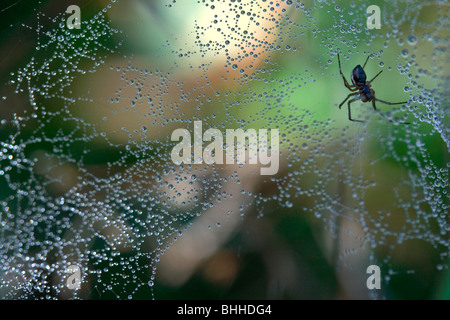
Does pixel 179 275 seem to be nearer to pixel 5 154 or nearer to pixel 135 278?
pixel 135 278

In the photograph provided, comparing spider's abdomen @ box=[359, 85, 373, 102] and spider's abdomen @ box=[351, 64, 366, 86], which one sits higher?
spider's abdomen @ box=[351, 64, 366, 86]

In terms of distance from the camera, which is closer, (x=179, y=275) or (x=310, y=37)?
(x=310, y=37)

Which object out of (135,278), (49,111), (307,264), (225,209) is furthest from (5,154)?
(307,264)

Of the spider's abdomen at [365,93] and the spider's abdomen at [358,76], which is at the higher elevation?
the spider's abdomen at [358,76]
